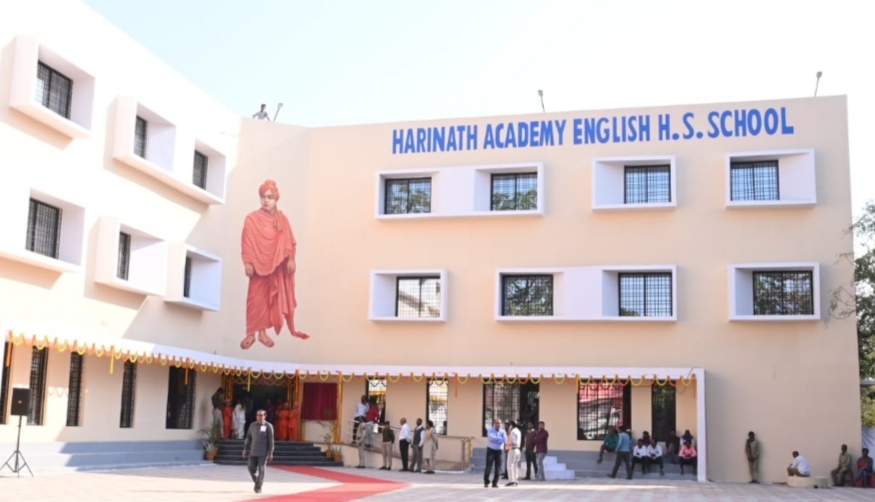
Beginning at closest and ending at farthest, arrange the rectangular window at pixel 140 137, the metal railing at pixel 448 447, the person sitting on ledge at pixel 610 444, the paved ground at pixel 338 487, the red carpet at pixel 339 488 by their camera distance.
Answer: the paved ground at pixel 338 487 < the red carpet at pixel 339 488 < the rectangular window at pixel 140 137 < the person sitting on ledge at pixel 610 444 < the metal railing at pixel 448 447

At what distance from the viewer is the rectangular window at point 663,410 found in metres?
27.5

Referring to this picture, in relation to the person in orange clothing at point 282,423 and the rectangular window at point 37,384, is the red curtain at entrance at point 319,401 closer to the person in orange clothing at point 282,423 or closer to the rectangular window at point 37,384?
the person in orange clothing at point 282,423

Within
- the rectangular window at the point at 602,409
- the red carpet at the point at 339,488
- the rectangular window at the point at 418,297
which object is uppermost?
the rectangular window at the point at 418,297

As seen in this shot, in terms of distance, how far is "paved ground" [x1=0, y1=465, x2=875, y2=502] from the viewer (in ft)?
57.4

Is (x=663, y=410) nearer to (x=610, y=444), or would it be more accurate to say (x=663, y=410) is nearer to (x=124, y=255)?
(x=610, y=444)

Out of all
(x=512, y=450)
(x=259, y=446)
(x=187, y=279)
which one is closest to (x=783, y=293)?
(x=512, y=450)

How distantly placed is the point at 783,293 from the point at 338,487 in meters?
13.6

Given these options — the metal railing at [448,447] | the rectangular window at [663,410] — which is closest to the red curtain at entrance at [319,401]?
the metal railing at [448,447]

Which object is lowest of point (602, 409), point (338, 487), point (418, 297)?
point (338, 487)

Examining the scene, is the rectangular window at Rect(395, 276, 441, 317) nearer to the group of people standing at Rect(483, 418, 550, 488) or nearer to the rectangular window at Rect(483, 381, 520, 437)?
the rectangular window at Rect(483, 381, 520, 437)

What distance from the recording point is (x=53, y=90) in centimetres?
2255

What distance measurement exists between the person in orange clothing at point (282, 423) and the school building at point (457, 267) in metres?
0.71

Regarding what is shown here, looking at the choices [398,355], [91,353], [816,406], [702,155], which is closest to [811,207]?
[702,155]

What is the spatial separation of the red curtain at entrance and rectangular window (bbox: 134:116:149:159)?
8692 mm
